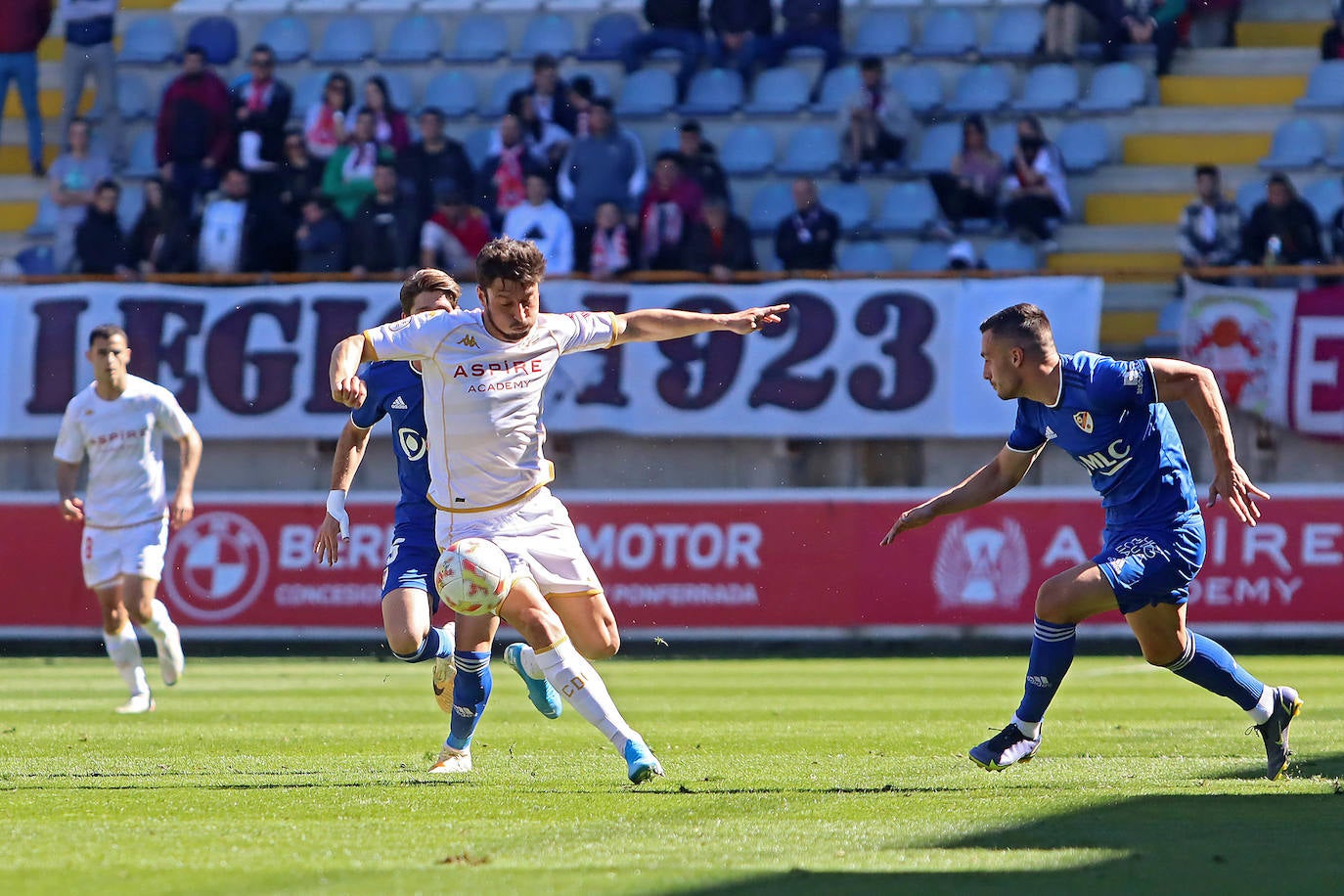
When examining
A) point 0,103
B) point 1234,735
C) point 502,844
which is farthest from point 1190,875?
point 0,103

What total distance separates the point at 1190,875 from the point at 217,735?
6.26m

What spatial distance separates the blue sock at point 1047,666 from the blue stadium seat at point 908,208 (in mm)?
12917

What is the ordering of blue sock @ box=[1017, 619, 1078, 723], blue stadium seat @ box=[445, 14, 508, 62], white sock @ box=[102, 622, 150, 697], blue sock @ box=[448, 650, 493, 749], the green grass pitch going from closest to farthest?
the green grass pitch → blue sock @ box=[1017, 619, 1078, 723] → blue sock @ box=[448, 650, 493, 749] → white sock @ box=[102, 622, 150, 697] → blue stadium seat @ box=[445, 14, 508, 62]

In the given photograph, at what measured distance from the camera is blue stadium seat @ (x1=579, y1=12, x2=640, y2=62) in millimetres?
22656

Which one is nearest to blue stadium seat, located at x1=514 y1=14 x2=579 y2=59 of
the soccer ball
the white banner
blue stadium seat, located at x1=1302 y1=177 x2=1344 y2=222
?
the white banner

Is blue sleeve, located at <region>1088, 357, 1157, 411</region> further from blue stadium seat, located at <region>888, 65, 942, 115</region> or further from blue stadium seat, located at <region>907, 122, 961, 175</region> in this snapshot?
blue stadium seat, located at <region>888, 65, 942, 115</region>

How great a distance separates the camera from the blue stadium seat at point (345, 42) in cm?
2347

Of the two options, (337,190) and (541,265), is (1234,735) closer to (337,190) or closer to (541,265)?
(541,265)

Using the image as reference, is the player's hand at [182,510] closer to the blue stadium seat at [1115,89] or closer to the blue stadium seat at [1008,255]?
the blue stadium seat at [1008,255]

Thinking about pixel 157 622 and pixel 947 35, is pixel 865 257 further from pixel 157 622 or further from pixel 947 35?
pixel 157 622

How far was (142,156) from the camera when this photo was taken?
22.7 m

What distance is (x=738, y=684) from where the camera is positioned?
1405 cm

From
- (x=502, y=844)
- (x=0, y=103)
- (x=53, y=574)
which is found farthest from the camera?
(x=0, y=103)

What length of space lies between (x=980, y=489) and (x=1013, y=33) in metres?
15.2
